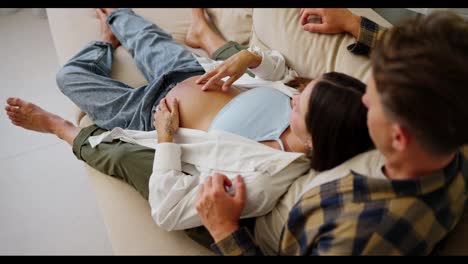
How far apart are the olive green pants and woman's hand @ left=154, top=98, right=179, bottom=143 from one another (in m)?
0.07

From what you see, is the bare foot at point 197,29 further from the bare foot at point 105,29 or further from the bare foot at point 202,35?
the bare foot at point 105,29

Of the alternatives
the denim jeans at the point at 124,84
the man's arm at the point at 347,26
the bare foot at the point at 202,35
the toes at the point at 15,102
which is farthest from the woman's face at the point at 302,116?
the toes at the point at 15,102

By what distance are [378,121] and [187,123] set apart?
67 centimetres

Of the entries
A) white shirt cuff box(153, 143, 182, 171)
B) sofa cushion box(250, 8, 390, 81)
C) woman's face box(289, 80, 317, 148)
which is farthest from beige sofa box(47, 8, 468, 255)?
woman's face box(289, 80, 317, 148)

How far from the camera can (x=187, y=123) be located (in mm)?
1312

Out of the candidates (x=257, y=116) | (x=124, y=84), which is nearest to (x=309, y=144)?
(x=257, y=116)

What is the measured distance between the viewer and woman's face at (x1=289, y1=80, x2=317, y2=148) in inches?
41.4

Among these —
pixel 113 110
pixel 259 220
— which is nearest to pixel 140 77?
pixel 113 110

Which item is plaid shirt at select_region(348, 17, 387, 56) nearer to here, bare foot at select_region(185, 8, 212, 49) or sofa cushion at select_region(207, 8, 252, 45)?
sofa cushion at select_region(207, 8, 252, 45)

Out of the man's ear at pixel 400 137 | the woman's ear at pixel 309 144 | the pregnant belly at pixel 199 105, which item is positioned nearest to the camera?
the man's ear at pixel 400 137

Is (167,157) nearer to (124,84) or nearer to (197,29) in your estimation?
(124,84)

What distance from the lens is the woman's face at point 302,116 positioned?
1.05 metres
